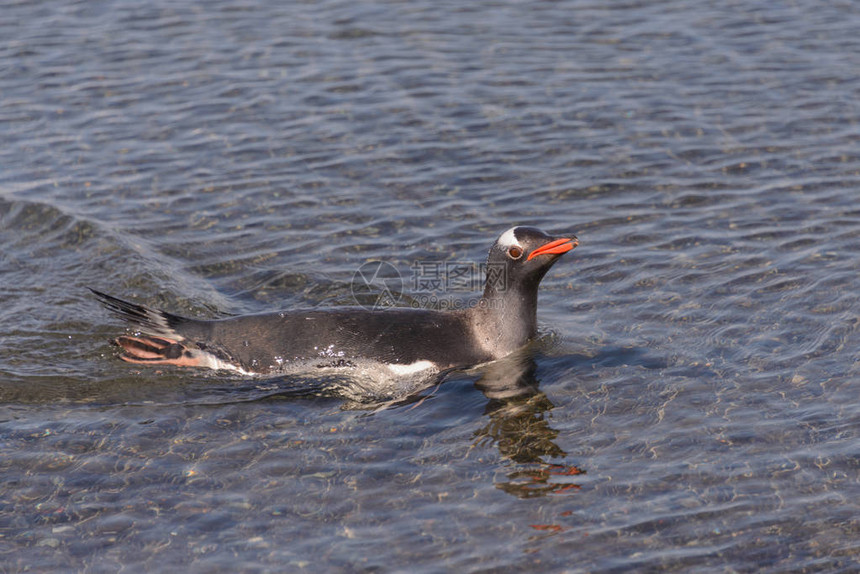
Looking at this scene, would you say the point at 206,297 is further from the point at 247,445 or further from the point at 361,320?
the point at 247,445

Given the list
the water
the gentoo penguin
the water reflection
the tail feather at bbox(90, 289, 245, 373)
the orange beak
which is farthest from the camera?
the tail feather at bbox(90, 289, 245, 373)

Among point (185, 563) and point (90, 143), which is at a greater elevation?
point (90, 143)

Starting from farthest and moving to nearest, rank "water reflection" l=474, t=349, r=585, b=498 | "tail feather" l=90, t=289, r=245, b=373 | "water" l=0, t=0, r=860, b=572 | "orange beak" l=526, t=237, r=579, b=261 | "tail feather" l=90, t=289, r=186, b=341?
"tail feather" l=90, t=289, r=186, b=341 < "tail feather" l=90, t=289, r=245, b=373 < "orange beak" l=526, t=237, r=579, b=261 < "water reflection" l=474, t=349, r=585, b=498 < "water" l=0, t=0, r=860, b=572

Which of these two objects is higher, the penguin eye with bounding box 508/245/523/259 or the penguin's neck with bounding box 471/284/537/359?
the penguin eye with bounding box 508/245/523/259

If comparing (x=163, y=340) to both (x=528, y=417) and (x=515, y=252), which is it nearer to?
(x=515, y=252)

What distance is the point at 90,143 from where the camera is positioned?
14.6 m

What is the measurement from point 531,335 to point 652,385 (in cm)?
124

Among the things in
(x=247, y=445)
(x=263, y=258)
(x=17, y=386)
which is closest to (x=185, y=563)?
(x=247, y=445)

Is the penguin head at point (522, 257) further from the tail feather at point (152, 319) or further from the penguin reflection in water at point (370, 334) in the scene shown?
the tail feather at point (152, 319)

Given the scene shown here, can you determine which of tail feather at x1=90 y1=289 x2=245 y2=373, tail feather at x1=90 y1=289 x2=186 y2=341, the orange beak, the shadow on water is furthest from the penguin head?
tail feather at x1=90 y1=289 x2=186 y2=341

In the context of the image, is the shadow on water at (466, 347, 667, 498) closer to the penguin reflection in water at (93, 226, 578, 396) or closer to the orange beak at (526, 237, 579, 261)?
the penguin reflection in water at (93, 226, 578, 396)

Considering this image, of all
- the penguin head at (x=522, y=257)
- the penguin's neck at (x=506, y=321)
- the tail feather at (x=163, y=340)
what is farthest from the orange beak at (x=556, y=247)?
the tail feather at (x=163, y=340)

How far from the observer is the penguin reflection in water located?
9.35 m

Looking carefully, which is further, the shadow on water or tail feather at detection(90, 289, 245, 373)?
tail feather at detection(90, 289, 245, 373)
